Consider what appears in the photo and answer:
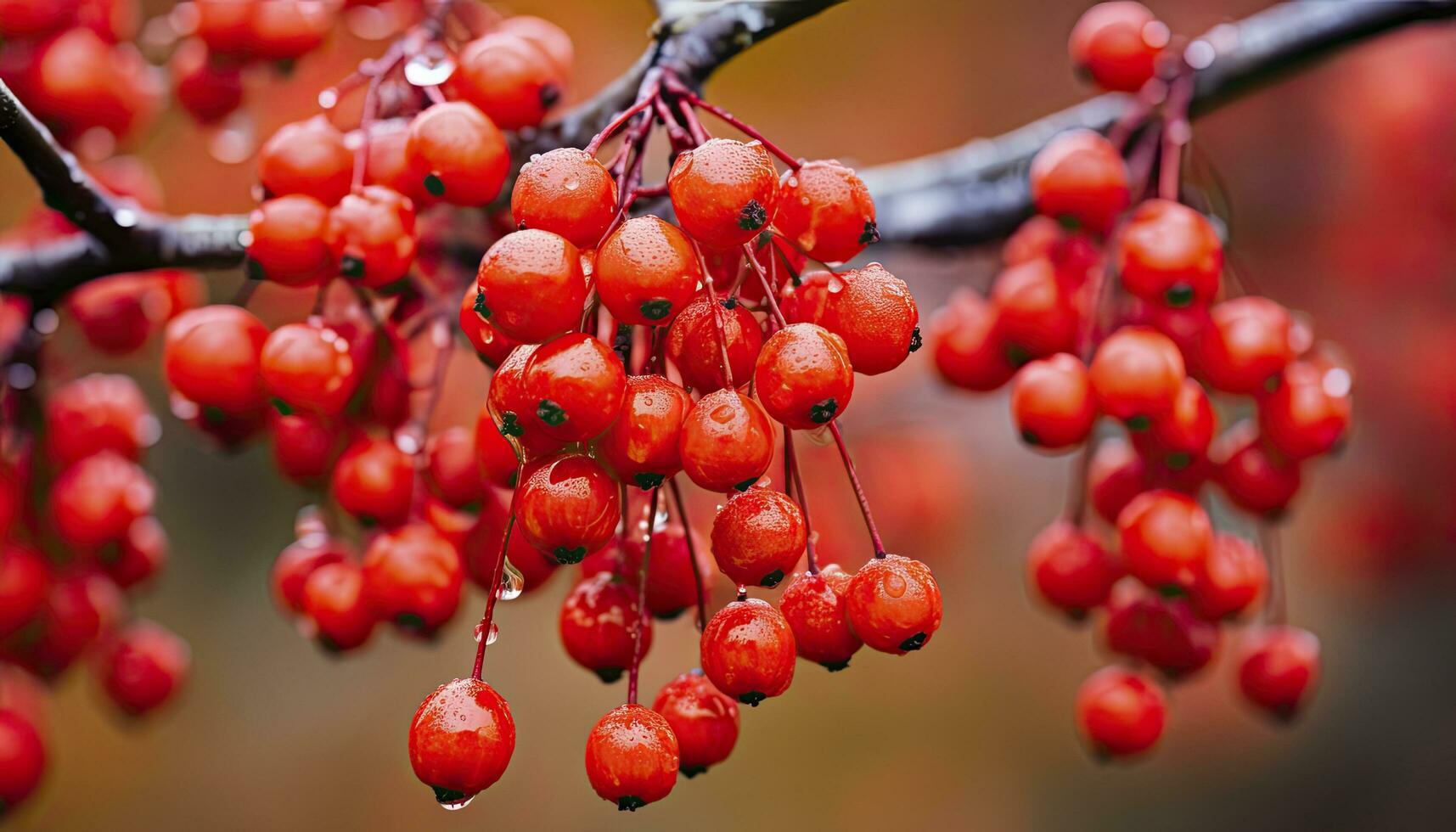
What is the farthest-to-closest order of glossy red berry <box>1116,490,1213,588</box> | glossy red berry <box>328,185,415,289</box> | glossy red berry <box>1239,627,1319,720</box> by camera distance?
glossy red berry <box>1239,627,1319,720</box>, glossy red berry <box>1116,490,1213,588</box>, glossy red berry <box>328,185,415,289</box>

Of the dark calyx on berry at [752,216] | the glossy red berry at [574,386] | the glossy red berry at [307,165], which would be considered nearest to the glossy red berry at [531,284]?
the glossy red berry at [574,386]

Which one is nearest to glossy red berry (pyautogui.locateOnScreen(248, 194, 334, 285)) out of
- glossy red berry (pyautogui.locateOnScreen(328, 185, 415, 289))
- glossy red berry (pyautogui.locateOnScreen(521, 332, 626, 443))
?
glossy red berry (pyautogui.locateOnScreen(328, 185, 415, 289))

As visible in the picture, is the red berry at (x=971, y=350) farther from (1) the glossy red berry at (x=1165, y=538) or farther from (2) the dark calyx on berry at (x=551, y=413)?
(2) the dark calyx on berry at (x=551, y=413)

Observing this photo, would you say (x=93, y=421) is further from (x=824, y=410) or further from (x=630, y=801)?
(x=824, y=410)

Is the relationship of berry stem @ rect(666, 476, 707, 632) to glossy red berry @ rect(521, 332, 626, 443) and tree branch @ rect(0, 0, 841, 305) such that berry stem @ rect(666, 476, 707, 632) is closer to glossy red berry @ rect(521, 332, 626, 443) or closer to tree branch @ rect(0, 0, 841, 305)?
glossy red berry @ rect(521, 332, 626, 443)

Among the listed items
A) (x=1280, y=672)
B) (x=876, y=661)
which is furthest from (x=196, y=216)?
(x=876, y=661)

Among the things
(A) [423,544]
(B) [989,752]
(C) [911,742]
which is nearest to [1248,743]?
(B) [989,752]
